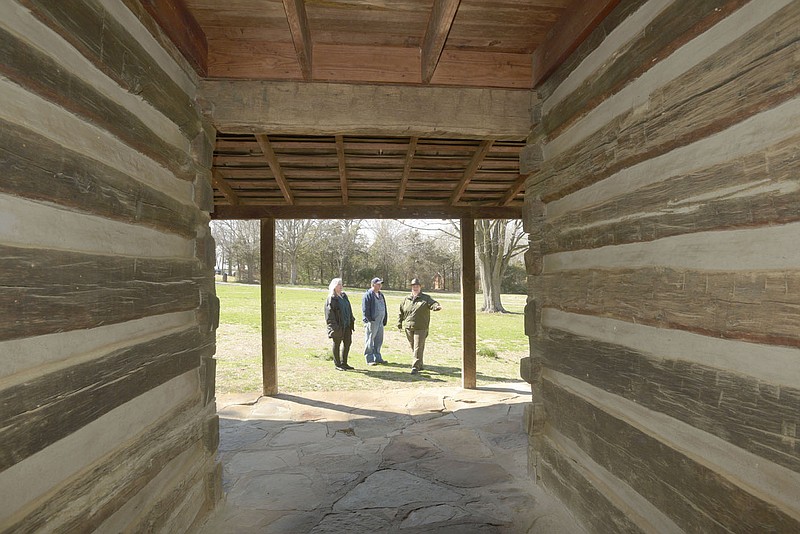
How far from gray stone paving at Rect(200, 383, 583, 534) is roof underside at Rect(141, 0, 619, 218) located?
10.2 ft

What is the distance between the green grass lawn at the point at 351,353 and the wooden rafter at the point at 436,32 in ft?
18.1

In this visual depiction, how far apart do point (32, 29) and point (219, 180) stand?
12.7 ft

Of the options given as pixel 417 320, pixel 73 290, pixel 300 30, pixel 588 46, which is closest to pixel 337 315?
pixel 417 320

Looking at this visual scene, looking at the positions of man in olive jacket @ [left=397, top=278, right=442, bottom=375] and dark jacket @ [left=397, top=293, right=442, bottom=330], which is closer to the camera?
man in olive jacket @ [left=397, top=278, right=442, bottom=375]

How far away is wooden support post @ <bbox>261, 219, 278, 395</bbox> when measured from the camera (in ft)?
21.8

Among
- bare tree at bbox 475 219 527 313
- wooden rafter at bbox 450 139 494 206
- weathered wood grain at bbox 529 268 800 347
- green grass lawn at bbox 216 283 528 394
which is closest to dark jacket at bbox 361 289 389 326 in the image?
green grass lawn at bbox 216 283 528 394

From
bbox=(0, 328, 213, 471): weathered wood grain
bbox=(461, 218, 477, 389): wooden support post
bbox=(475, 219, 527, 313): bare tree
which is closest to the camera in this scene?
bbox=(0, 328, 213, 471): weathered wood grain

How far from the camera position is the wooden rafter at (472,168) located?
4.58 metres

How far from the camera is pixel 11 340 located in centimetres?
146

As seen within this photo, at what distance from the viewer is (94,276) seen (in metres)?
1.91

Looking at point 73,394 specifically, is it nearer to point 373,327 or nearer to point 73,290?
point 73,290

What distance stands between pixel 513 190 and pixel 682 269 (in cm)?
434

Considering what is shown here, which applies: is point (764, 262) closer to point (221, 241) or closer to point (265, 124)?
point (265, 124)

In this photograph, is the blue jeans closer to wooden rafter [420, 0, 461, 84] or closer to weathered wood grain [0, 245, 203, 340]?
wooden rafter [420, 0, 461, 84]
